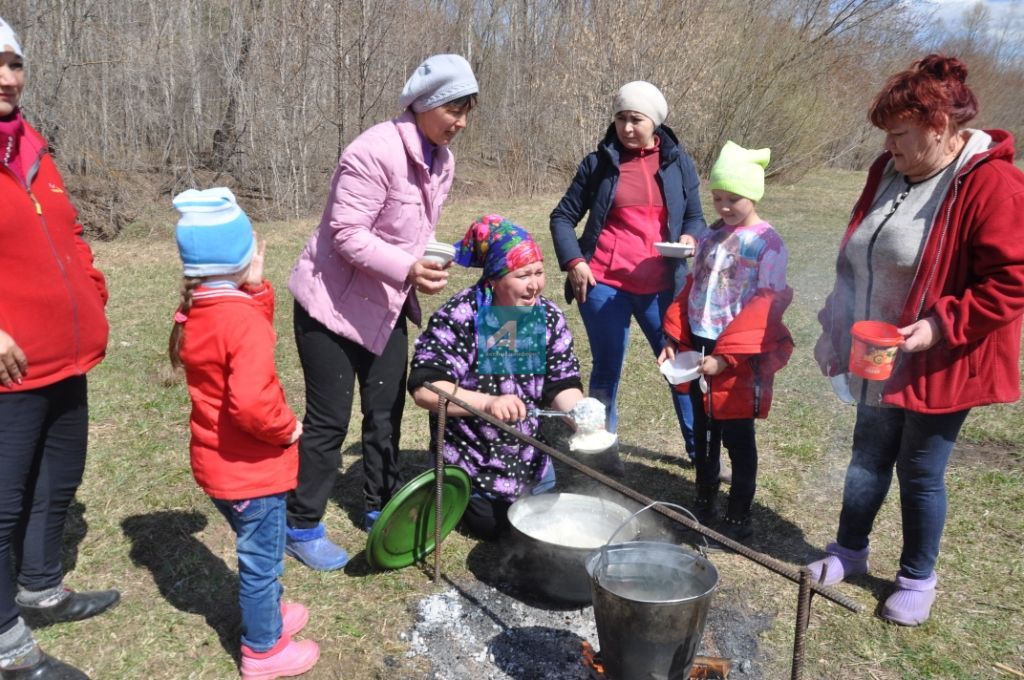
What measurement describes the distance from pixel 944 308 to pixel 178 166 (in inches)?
444

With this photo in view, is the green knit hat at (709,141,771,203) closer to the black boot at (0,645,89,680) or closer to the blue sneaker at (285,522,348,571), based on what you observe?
the blue sneaker at (285,522,348,571)

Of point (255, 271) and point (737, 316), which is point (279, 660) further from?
point (737, 316)

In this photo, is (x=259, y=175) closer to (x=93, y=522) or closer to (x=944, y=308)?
(x=93, y=522)

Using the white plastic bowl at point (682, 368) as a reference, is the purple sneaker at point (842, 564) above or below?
below

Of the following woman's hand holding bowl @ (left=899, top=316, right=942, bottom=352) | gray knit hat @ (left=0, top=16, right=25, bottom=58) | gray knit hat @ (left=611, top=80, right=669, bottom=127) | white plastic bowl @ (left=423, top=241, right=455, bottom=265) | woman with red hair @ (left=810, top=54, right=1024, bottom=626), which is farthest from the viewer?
gray knit hat @ (left=611, top=80, right=669, bottom=127)

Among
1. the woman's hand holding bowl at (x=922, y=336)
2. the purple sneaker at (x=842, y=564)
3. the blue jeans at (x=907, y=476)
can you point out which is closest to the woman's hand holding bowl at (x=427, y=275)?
the woman's hand holding bowl at (x=922, y=336)

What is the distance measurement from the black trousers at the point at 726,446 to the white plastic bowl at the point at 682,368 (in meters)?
0.09

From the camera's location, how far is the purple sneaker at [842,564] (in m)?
3.22

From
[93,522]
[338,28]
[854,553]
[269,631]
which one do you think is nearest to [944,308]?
[854,553]

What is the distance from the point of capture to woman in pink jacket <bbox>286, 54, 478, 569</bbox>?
2.93 metres

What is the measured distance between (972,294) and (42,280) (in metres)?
3.01

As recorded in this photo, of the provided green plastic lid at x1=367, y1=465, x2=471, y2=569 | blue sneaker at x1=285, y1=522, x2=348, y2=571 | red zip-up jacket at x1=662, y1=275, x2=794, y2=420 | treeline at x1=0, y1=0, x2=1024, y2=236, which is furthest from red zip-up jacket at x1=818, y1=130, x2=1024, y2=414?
treeline at x1=0, y1=0, x2=1024, y2=236

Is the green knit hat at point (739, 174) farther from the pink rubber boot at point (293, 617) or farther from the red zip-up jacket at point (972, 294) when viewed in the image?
the pink rubber boot at point (293, 617)

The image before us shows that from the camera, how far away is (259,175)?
11.7 meters
